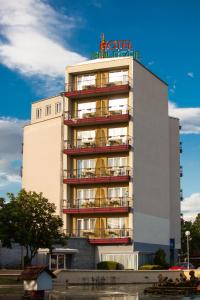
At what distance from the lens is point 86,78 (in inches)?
3804

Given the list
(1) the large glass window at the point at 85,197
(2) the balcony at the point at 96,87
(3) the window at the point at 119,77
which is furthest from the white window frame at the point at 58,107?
(1) the large glass window at the point at 85,197

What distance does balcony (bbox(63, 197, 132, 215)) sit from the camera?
3469 inches

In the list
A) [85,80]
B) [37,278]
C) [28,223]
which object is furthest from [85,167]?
[37,278]

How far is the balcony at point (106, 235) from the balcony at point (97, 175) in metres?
7.20

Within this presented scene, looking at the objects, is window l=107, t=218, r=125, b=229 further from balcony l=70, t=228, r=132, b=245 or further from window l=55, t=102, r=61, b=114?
window l=55, t=102, r=61, b=114

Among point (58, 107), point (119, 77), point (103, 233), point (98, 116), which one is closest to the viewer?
point (103, 233)

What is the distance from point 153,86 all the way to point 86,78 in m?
11.0

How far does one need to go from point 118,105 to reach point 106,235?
19853 millimetres

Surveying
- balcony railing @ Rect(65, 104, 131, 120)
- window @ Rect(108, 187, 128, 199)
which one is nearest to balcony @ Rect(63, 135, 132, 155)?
balcony railing @ Rect(65, 104, 131, 120)

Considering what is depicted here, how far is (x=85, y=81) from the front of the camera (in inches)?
3807

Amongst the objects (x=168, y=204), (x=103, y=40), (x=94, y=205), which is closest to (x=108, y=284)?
(x=94, y=205)

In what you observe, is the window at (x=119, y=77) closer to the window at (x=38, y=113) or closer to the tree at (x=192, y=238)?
the window at (x=38, y=113)

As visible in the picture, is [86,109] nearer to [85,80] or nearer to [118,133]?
[85,80]

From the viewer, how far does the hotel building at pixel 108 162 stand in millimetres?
89125
